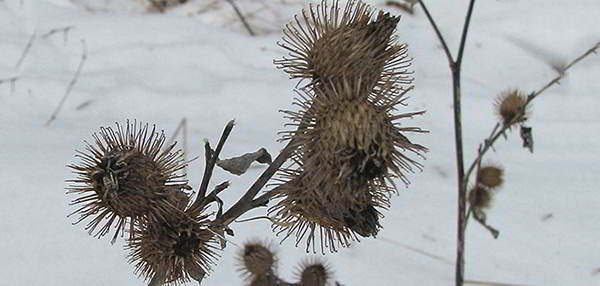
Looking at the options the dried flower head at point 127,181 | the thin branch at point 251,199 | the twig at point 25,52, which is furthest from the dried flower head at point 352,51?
the twig at point 25,52

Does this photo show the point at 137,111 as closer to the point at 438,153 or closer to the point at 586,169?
the point at 438,153

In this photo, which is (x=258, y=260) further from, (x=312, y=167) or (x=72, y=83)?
(x=72, y=83)

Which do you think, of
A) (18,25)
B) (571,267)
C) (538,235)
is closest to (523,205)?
(538,235)

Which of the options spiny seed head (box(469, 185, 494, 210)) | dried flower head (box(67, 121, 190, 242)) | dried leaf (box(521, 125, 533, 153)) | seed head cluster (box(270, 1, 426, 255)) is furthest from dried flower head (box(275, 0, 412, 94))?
spiny seed head (box(469, 185, 494, 210))

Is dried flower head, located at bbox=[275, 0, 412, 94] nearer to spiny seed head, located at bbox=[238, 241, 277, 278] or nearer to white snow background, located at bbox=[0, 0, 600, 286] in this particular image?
spiny seed head, located at bbox=[238, 241, 277, 278]

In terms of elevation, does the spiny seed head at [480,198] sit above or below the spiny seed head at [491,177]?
below

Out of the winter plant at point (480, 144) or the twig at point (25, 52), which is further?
the twig at point (25, 52)

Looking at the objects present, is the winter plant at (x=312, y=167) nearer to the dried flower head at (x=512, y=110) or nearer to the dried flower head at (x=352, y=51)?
the dried flower head at (x=352, y=51)
